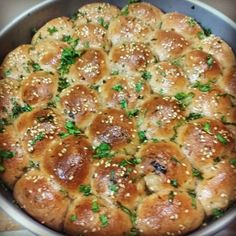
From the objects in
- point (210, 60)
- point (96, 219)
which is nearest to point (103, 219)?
point (96, 219)

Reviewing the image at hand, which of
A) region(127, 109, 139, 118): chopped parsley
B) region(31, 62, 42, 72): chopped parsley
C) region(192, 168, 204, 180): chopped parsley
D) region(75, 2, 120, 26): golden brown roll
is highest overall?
region(75, 2, 120, 26): golden brown roll

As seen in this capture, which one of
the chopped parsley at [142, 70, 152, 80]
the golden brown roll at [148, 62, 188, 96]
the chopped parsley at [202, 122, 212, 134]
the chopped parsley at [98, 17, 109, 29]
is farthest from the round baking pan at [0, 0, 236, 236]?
the chopped parsley at [202, 122, 212, 134]

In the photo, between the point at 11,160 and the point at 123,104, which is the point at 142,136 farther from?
the point at 11,160

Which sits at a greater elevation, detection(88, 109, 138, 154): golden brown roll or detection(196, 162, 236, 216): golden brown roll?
detection(88, 109, 138, 154): golden brown roll

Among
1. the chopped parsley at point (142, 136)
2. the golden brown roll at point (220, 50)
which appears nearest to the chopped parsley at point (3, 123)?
the chopped parsley at point (142, 136)

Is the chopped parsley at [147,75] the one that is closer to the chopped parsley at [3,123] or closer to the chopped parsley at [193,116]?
the chopped parsley at [193,116]

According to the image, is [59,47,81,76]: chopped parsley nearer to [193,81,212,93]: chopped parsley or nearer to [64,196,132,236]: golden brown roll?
[193,81,212,93]: chopped parsley
